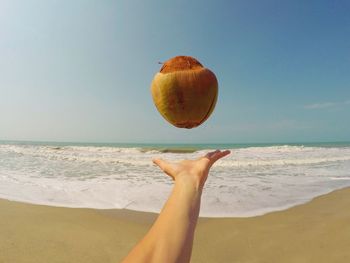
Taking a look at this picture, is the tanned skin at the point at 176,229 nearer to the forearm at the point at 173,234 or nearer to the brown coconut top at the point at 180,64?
the forearm at the point at 173,234

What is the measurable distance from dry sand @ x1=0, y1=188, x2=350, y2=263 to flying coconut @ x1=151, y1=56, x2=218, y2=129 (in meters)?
1.90

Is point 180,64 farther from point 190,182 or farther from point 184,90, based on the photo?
point 190,182

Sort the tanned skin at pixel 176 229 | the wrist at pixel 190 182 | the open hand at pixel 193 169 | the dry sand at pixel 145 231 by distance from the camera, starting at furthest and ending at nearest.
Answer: the dry sand at pixel 145 231
the open hand at pixel 193 169
the wrist at pixel 190 182
the tanned skin at pixel 176 229

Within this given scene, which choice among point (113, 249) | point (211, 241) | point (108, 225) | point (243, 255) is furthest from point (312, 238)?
point (108, 225)

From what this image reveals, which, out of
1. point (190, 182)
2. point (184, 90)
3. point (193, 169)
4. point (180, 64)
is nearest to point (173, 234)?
point (190, 182)

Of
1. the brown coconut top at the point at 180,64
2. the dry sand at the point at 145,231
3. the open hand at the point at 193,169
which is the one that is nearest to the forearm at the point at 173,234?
the open hand at the point at 193,169

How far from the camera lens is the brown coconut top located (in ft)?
4.87

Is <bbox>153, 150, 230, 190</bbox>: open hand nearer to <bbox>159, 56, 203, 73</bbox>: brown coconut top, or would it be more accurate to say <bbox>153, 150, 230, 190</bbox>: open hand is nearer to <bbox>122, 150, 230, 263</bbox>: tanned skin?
<bbox>122, 150, 230, 263</bbox>: tanned skin

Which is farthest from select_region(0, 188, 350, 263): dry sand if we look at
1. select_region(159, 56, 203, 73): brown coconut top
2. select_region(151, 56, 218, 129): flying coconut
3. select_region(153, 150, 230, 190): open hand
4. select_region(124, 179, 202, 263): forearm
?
select_region(159, 56, 203, 73): brown coconut top

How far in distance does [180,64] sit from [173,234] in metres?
0.91

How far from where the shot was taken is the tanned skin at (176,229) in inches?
40.9

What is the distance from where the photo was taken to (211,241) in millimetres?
3197

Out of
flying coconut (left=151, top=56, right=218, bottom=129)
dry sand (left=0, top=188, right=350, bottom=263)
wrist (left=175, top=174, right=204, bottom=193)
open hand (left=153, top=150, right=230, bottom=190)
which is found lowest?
dry sand (left=0, top=188, right=350, bottom=263)

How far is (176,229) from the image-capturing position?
1.15 meters
